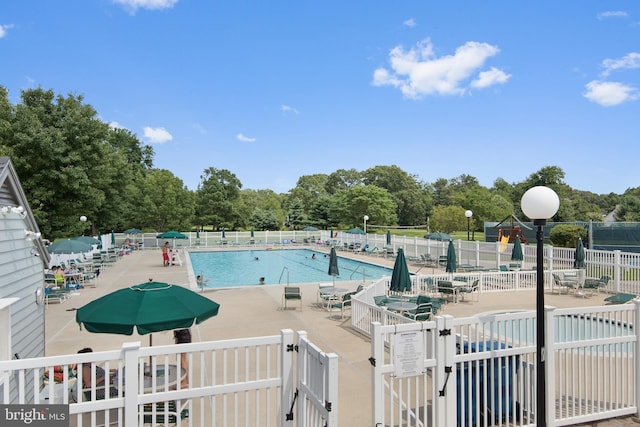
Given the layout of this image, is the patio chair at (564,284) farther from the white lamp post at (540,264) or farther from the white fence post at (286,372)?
the white fence post at (286,372)

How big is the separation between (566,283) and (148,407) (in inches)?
557

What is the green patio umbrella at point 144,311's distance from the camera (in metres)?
4.30

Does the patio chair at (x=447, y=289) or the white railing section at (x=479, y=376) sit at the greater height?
the white railing section at (x=479, y=376)

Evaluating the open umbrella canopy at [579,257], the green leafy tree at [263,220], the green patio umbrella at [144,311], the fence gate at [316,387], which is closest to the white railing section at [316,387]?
the fence gate at [316,387]

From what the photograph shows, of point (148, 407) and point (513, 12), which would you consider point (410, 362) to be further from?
point (513, 12)

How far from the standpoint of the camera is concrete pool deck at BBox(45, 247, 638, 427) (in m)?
5.94

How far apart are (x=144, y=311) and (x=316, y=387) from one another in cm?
222

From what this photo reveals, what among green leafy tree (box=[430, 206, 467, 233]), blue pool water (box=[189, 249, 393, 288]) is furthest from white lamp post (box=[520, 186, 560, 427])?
green leafy tree (box=[430, 206, 467, 233])

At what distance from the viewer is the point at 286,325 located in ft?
32.6

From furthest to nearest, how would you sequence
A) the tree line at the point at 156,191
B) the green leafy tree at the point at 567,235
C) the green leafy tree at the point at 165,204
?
1. the green leafy tree at the point at 165,204
2. the green leafy tree at the point at 567,235
3. the tree line at the point at 156,191

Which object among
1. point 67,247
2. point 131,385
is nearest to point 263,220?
point 67,247

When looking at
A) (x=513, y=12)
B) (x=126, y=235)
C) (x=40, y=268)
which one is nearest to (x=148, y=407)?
(x=40, y=268)

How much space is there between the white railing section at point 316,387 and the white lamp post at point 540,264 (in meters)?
2.20

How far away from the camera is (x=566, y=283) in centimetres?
1377
